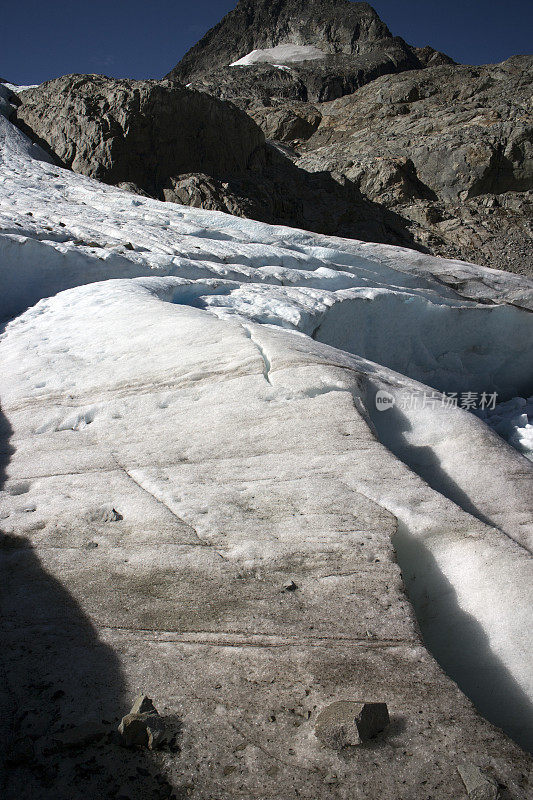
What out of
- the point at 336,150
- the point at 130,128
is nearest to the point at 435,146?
the point at 336,150

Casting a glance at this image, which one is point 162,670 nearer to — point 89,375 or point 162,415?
point 162,415

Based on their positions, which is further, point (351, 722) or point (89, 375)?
point (89, 375)

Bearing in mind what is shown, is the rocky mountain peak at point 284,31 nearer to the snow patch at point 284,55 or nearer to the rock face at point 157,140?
the snow patch at point 284,55

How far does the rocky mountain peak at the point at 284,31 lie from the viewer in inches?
1721

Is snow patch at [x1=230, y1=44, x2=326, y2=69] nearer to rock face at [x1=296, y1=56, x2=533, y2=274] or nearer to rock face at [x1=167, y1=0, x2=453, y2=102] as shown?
rock face at [x1=167, y1=0, x2=453, y2=102]

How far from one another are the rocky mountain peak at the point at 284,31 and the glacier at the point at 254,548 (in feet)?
162

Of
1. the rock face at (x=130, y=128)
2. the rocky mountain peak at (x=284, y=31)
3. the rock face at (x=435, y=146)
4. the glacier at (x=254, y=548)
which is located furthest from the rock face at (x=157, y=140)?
the rocky mountain peak at (x=284, y=31)

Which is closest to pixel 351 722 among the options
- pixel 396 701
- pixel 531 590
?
pixel 396 701

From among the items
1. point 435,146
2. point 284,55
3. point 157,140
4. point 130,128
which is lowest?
point 157,140

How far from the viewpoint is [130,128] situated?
549 inches

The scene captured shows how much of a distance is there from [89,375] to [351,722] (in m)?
2.73

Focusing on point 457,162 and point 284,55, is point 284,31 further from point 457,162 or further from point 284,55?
point 457,162

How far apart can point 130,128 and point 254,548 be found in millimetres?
14907

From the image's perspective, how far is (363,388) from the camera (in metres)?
3.09
